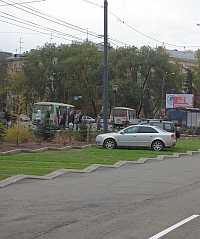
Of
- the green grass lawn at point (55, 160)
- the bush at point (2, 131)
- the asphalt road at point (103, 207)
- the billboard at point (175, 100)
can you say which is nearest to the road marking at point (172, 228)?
the asphalt road at point (103, 207)

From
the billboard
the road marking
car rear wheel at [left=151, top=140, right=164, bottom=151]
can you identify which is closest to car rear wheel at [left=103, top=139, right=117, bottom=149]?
car rear wheel at [left=151, top=140, right=164, bottom=151]

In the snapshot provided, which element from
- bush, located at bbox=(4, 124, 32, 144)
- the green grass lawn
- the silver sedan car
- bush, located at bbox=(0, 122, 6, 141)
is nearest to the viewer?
the green grass lawn

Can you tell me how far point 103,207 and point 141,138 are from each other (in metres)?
15.9

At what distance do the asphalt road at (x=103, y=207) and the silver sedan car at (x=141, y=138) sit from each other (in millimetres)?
9217

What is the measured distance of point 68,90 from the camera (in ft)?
233

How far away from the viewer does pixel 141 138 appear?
83.7 ft

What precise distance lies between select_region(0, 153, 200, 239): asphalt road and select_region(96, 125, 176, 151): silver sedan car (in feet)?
30.2

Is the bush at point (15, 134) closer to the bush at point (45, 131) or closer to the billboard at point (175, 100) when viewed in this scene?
the bush at point (45, 131)

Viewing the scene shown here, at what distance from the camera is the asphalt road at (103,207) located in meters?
7.55

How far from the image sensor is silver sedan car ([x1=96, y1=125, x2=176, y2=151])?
25.4 metres

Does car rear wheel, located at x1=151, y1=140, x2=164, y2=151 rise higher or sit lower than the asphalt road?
higher

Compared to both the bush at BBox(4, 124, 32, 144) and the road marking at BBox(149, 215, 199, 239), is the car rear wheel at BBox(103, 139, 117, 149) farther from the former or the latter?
the road marking at BBox(149, 215, 199, 239)

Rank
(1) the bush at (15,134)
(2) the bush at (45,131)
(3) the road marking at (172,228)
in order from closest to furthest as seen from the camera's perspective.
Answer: (3) the road marking at (172,228) < (1) the bush at (15,134) < (2) the bush at (45,131)

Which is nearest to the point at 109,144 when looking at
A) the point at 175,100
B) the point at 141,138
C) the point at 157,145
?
the point at 141,138
